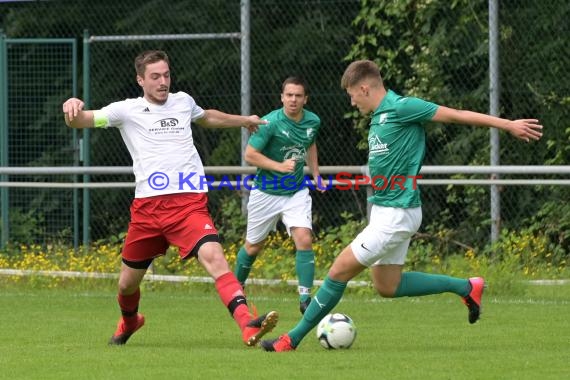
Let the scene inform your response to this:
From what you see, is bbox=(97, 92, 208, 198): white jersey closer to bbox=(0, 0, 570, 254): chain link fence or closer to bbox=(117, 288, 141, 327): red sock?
bbox=(117, 288, 141, 327): red sock

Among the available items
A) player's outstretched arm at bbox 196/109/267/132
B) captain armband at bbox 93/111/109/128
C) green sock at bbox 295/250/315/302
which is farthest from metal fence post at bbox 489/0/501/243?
captain armband at bbox 93/111/109/128

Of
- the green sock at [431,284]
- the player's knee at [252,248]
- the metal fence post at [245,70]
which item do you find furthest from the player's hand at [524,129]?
the metal fence post at [245,70]

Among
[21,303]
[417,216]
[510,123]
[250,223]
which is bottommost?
[21,303]

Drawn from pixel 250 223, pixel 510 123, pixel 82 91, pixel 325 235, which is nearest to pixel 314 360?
pixel 510 123

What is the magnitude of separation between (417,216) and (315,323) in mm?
923

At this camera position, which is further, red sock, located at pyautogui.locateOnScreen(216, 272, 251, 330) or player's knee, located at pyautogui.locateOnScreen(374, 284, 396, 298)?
player's knee, located at pyautogui.locateOnScreen(374, 284, 396, 298)

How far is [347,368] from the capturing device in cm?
781

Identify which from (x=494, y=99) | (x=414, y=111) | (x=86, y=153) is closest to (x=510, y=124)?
(x=414, y=111)

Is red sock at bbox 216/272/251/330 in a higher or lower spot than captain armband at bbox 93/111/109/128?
lower

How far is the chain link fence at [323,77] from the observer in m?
14.3

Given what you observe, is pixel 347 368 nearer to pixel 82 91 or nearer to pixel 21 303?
pixel 21 303

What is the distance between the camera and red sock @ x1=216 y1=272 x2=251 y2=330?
8625 millimetres

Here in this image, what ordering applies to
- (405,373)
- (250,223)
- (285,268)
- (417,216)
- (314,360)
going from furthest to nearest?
1. (285,268)
2. (250,223)
3. (417,216)
4. (314,360)
5. (405,373)

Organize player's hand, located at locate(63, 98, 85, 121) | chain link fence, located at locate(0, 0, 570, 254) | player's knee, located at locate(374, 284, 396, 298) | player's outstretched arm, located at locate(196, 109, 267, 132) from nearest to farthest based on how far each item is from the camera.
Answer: player's hand, located at locate(63, 98, 85, 121)
player's knee, located at locate(374, 284, 396, 298)
player's outstretched arm, located at locate(196, 109, 267, 132)
chain link fence, located at locate(0, 0, 570, 254)
